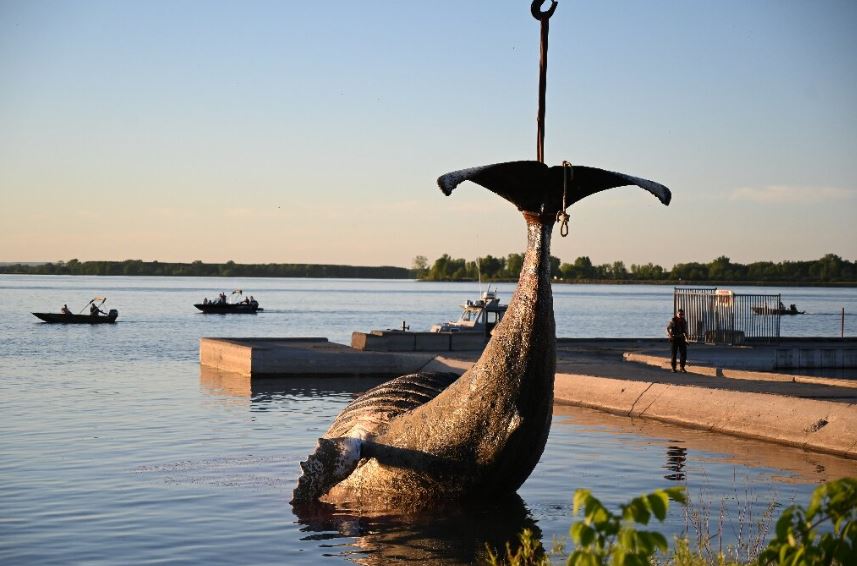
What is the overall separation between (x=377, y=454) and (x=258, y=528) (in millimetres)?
1582

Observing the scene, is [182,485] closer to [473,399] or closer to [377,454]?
[377,454]

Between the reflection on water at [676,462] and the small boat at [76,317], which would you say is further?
the small boat at [76,317]

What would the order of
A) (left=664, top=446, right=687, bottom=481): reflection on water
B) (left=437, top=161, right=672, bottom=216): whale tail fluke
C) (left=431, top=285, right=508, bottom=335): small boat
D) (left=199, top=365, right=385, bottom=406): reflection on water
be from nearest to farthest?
(left=437, top=161, right=672, bottom=216): whale tail fluke < (left=664, top=446, right=687, bottom=481): reflection on water < (left=199, top=365, right=385, bottom=406): reflection on water < (left=431, top=285, right=508, bottom=335): small boat

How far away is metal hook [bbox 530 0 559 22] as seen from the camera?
36.1 ft

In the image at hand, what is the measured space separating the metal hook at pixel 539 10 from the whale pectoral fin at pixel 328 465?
519 cm

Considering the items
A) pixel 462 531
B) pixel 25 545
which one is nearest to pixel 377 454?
pixel 462 531

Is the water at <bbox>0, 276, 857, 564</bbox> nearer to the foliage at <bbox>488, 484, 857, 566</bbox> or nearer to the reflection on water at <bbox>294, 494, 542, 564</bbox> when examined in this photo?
the reflection on water at <bbox>294, 494, 542, 564</bbox>

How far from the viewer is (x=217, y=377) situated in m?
35.0

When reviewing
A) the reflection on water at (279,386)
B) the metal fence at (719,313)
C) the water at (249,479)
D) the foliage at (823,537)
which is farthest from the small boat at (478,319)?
the foliage at (823,537)

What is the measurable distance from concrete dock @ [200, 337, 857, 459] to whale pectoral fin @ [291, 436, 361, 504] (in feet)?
27.7

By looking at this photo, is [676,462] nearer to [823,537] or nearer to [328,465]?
[328,465]

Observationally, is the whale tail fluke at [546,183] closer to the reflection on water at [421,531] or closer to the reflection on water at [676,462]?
the reflection on water at [421,531]

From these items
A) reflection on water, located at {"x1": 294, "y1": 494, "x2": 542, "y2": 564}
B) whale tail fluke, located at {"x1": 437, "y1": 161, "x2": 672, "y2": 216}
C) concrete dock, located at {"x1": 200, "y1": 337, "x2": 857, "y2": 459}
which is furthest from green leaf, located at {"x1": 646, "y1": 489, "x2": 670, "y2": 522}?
concrete dock, located at {"x1": 200, "y1": 337, "x2": 857, "y2": 459}

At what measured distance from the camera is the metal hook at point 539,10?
11008 millimetres
